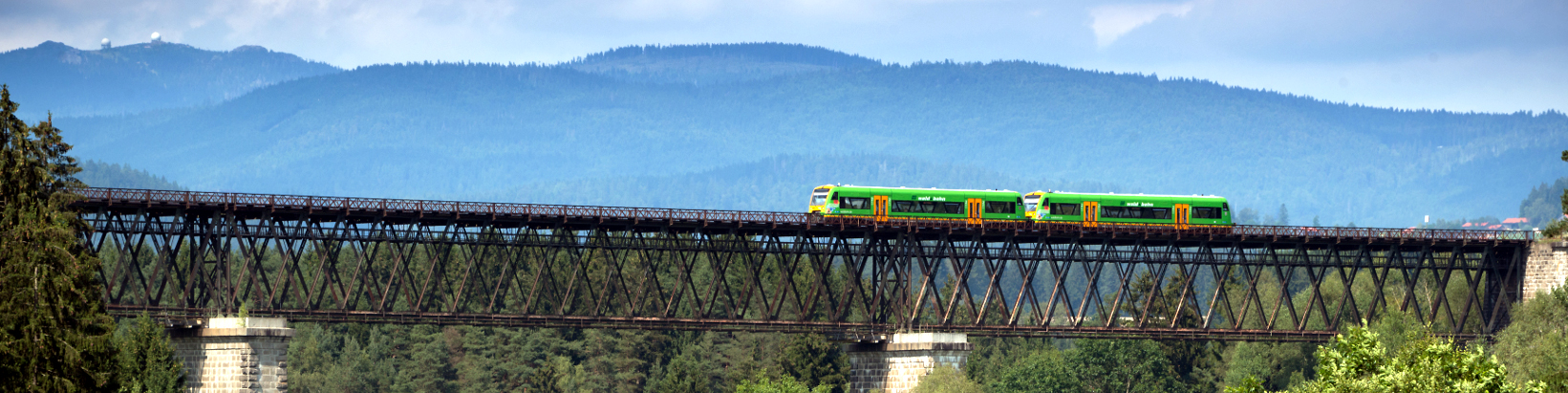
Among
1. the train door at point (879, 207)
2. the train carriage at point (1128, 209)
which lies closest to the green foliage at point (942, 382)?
the train door at point (879, 207)

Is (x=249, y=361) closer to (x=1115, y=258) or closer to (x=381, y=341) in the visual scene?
(x=1115, y=258)

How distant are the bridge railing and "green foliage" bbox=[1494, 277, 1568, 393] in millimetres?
8187

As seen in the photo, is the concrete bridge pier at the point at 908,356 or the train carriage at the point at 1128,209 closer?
the concrete bridge pier at the point at 908,356

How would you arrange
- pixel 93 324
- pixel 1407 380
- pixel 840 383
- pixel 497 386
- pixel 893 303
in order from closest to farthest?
1. pixel 1407 380
2. pixel 93 324
3. pixel 893 303
4. pixel 840 383
5. pixel 497 386

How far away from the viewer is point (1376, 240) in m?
106

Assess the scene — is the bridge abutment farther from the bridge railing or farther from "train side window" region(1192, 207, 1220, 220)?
"train side window" region(1192, 207, 1220, 220)

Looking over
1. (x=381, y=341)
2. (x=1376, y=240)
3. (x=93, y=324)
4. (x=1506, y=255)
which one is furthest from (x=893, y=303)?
(x=381, y=341)

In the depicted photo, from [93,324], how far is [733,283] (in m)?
104

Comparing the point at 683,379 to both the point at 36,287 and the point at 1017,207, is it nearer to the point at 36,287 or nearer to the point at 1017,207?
the point at 1017,207

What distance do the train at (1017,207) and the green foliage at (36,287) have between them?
50057 millimetres

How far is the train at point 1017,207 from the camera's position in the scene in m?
100

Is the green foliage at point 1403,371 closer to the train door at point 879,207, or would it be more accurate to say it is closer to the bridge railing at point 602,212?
the bridge railing at point 602,212

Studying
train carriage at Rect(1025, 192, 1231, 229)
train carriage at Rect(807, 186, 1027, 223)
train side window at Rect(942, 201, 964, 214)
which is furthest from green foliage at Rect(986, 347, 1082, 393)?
train side window at Rect(942, 201, 964, 214)

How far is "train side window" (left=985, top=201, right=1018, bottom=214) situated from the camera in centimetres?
10412
